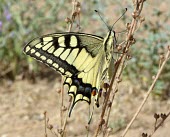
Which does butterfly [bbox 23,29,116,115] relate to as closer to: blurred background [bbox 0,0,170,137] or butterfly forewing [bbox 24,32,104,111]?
butterfly forewing [bbox 24,32,104,111]

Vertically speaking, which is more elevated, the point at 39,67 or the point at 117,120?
the point at 39,67

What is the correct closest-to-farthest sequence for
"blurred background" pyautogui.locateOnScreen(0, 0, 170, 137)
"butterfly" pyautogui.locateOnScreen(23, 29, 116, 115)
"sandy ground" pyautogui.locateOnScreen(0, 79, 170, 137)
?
"butterfly" pyautogui.locateOnScreen(23, 29, 116, 115)
"sandy ground" pyautogui.locateOnScreen(0, 79, 170, 137)
"blurred background" pyautogui.locateOnScreen(0, 0, 170, 137)

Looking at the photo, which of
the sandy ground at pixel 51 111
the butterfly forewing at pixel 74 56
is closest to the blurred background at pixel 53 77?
the sandy ground at pixel 51 111

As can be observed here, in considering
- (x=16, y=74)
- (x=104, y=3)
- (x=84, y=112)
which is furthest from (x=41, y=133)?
(x=104, y=3)

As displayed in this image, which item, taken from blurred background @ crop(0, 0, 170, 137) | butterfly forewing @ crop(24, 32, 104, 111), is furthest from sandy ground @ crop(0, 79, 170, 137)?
butterfly forewing @ crop(24, 32, 104, 111)

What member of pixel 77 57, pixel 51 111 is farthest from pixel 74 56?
pixel 51 111

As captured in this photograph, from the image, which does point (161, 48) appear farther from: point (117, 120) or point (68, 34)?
point (68, 34)
